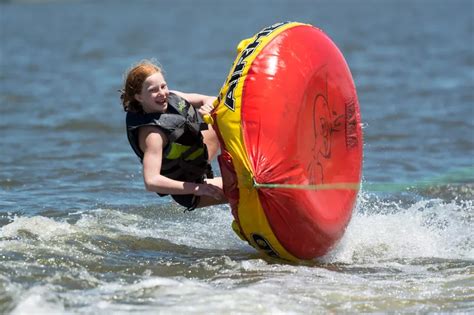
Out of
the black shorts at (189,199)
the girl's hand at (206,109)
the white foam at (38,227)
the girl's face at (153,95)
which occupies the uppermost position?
the girl's face at (153,95)

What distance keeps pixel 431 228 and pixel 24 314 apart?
3.78 metres

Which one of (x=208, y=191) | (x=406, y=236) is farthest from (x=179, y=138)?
(x=406, y=236)

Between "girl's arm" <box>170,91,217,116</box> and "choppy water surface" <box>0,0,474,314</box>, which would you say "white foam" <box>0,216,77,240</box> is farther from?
"girl's arm" <box>170,91,217,116</box>

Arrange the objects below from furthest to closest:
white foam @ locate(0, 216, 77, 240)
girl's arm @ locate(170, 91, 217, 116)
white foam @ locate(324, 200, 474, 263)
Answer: white foam @ locate(0, 216, 77, 240) < white foam @ locate(324, 200, 474, 263) < girl's arm @ locate(170, 91, 217, 116)

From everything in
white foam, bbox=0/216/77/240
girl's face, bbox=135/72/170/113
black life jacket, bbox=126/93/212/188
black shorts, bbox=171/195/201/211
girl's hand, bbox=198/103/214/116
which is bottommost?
white foam, bbox=0/216/77/240

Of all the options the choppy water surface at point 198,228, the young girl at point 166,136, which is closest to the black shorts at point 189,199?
the young girl at point 166,136

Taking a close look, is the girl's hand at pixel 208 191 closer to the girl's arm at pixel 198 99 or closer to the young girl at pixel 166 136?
the young girl at pixel 166 136

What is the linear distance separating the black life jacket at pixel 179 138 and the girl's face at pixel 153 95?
5cm

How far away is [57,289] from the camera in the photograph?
588 cm

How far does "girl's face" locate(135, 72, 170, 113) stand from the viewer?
6.49 m

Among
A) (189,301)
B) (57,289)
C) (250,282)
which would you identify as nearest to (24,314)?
(57,289)

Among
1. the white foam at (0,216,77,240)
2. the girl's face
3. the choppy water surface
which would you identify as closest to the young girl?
the girl's face

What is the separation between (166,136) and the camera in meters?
6.55

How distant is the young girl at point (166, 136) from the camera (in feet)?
21.0
